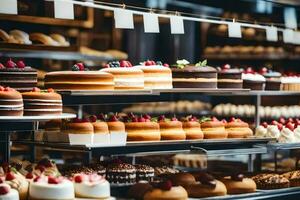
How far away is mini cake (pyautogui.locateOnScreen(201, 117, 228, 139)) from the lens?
19.8 ft

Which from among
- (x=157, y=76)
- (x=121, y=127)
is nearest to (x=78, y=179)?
(x=121, y=127)

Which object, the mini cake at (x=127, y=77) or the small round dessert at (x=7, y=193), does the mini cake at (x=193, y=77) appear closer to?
the mini cake at (x=127, y=77)

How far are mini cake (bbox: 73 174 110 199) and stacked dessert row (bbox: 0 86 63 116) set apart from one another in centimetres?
56

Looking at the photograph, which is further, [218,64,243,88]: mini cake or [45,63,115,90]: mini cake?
[218,64,243,88]: mini cake

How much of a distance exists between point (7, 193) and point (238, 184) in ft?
6.67

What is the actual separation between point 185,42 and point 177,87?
592 cm

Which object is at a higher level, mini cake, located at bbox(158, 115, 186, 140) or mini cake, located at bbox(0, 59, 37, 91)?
mini cake, located at bbox(0, 59, 37, 91)

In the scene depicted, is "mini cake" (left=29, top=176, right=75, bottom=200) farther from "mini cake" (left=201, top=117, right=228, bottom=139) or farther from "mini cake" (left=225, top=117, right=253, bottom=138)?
"mini cake" (left=225, top=117, right=253, bottom=138)

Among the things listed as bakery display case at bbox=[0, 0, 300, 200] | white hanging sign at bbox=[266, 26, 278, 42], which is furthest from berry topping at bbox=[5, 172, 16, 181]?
white hanging sign at bbox=[266, 26, 278, 42]

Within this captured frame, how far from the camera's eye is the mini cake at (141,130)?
5.47 meters

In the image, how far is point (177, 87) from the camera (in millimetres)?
5996

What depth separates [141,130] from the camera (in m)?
5.52

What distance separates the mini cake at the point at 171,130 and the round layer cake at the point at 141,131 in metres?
0.10

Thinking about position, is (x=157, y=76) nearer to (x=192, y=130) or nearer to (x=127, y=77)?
(x=127, y=77)
